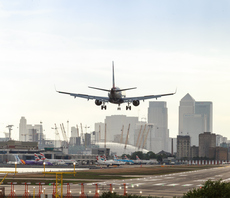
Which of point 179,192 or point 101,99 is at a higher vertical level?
point 101,99

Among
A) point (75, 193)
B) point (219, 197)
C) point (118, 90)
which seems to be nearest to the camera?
point (219, 197)

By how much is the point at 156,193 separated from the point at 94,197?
16.1m

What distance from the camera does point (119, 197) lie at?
65.4 meters

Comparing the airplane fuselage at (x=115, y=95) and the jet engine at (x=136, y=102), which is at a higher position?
the airplane fuselage at (x=115, y=95)

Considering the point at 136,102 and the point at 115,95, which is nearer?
the point at 115,95

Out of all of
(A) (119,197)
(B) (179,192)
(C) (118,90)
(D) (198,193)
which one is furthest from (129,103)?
(D) (198,193)

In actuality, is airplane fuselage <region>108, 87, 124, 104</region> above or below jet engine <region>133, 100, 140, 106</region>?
above

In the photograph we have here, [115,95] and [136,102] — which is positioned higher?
[115,95]

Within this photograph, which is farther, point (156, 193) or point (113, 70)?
point (113, 70)

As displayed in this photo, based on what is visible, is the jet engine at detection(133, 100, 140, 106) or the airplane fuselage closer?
the airplane fuselage

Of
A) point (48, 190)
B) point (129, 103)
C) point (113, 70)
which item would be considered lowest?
point (48, 190)

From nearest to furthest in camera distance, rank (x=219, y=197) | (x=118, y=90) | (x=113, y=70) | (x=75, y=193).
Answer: (x=219, y=197) → (x=75, y=193) → (x=118, y=90) → (x=113, y=70)

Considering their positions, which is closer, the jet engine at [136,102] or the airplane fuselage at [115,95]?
the airplane fuselage at [115,95]

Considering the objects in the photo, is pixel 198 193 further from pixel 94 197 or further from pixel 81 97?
pixel 81 97
